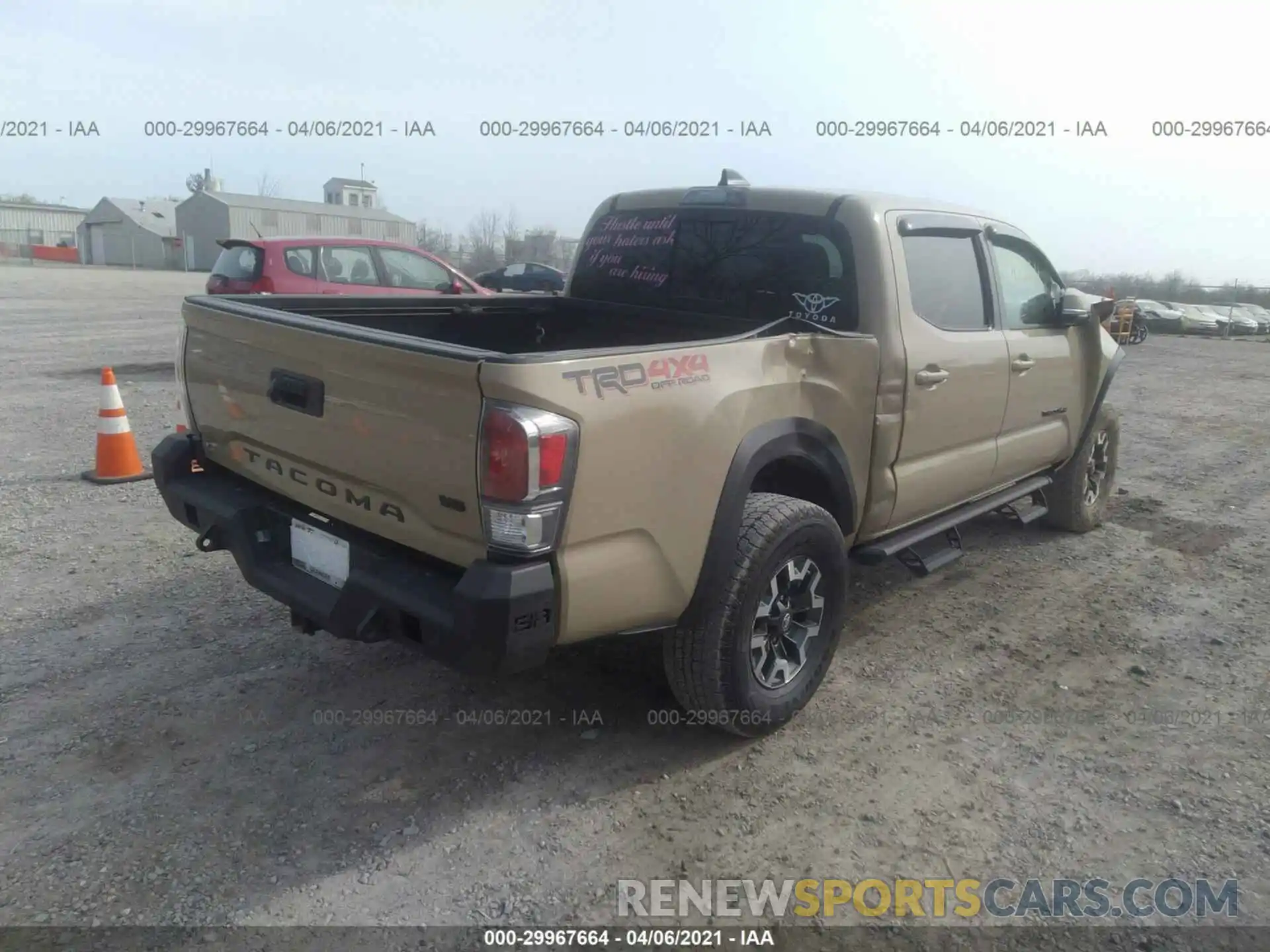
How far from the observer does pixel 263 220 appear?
54156 millimetres

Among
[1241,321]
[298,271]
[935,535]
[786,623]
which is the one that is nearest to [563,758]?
[786,623]

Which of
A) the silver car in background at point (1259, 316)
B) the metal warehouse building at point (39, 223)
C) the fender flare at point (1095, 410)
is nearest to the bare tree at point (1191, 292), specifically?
the silver car in background at point (1259, 316)

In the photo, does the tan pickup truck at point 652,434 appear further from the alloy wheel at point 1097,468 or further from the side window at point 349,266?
the side window at point 349,266

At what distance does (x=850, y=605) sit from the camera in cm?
480

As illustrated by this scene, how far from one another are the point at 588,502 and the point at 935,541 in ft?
8.69

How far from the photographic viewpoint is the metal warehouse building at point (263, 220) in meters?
49.4

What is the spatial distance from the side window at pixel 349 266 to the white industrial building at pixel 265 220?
36.6 m

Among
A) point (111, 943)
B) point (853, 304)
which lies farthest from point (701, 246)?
point (111, 943)

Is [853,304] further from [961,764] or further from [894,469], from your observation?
[961,764]

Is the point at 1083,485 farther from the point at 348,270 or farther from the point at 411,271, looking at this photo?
the point at 348,270

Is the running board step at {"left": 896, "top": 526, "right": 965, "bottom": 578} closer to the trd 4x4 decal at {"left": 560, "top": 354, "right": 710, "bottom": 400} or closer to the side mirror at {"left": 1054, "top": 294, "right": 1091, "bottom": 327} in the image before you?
the side mirror at {"left": 1054, "top": 294, "right": 1091, "bottom": 327}

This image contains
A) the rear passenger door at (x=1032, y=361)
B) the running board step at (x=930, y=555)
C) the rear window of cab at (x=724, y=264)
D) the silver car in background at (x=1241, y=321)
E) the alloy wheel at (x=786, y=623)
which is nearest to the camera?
the alloy wheel at (x=786, y=623)

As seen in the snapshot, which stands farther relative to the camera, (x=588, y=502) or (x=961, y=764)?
(x=961, y=764)

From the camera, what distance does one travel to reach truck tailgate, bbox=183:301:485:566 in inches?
104
